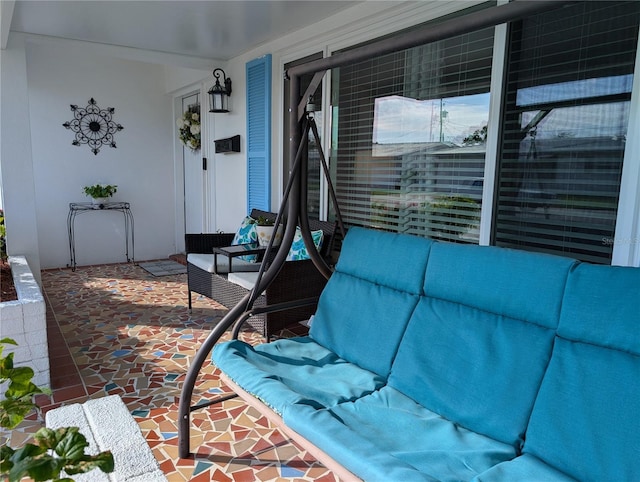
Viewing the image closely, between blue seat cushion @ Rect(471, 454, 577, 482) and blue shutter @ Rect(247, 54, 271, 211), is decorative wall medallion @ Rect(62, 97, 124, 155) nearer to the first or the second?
blue shutter @ Rect(247, 54, 271, 211)

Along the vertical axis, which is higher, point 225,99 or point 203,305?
point 225,99

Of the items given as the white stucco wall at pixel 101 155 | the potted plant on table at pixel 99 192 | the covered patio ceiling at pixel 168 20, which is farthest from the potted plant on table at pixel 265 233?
the white stucco wall at pixel 101 155

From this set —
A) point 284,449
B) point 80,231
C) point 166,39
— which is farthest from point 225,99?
point 284,449

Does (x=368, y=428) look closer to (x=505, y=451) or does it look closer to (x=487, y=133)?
(x=505, y=451)

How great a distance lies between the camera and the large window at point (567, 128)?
2.13 m

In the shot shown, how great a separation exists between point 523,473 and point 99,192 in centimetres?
576

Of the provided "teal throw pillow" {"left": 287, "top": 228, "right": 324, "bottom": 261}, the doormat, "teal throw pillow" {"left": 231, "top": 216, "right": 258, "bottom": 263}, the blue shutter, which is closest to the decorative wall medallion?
the doormat

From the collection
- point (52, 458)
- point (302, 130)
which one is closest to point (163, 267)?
point (302, 130)

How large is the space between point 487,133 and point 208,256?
241cm

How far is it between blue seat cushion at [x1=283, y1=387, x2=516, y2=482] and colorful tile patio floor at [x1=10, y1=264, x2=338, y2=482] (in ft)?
1.64

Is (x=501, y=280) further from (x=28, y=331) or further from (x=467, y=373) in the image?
(x=28, y=331)

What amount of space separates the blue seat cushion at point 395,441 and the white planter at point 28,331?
1681mm

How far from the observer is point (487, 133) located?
8.66 ft

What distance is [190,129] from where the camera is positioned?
5.91 metres
